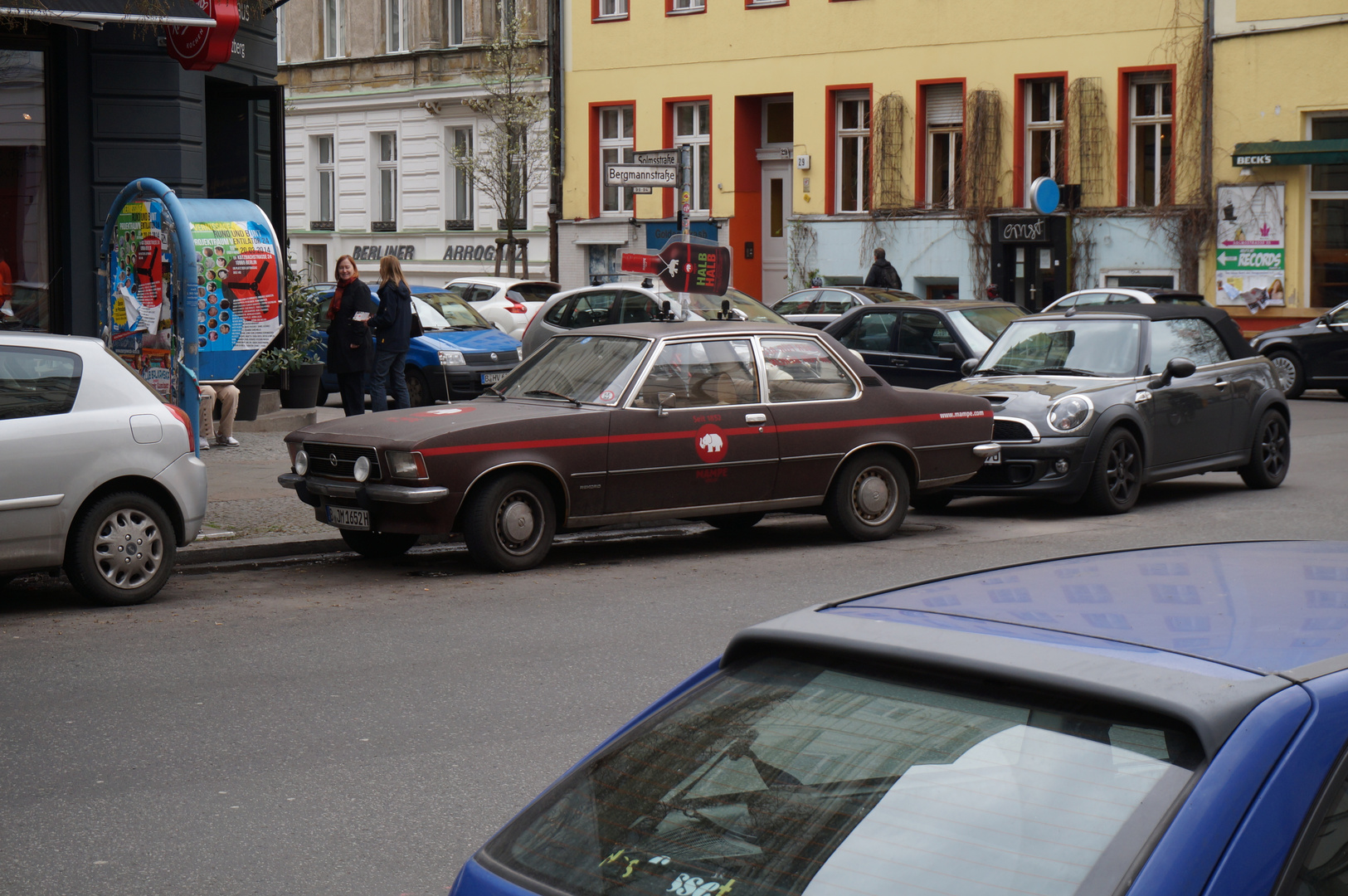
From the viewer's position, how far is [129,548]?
9047 mm

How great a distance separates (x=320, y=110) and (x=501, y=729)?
40.1 m

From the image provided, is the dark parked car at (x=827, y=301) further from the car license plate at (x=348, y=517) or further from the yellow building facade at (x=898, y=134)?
the car license plate at (x=348, y=517)

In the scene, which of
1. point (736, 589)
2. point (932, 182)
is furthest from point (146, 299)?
point (932, 182)

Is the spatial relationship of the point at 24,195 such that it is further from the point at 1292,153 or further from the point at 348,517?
the point at 1292,153

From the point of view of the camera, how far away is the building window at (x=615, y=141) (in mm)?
39531

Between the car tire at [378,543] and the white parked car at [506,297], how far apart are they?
15.7 meters

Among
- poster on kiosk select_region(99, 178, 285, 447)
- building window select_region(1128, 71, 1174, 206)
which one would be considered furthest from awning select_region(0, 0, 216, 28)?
building window select_region(1128, 71, 1174, 206)

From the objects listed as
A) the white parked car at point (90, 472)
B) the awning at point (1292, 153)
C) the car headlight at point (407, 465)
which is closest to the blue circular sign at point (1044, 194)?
the awning at point (1292, 153)

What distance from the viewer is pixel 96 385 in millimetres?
9023

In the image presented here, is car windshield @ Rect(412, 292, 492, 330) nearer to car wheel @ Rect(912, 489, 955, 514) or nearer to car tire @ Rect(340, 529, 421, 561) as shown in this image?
car wheel @ Rect(912, 489, 955, 514)

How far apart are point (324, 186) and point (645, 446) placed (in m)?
36.7

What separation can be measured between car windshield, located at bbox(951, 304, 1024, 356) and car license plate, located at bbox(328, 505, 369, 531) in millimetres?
9283

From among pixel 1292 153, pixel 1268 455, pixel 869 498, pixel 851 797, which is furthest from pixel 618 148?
pixel 851 797

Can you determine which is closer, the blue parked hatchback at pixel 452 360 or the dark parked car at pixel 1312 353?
the blue parked hatchback at pixel 452 360
